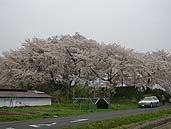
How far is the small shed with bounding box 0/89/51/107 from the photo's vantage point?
3447 cm

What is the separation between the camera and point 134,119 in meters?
22.0

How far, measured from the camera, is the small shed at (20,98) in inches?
1357

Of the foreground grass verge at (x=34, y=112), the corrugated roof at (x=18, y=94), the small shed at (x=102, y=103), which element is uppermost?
the corrugated roof at (x=18, y=94)

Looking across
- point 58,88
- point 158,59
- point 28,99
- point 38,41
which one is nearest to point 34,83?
point 58,88

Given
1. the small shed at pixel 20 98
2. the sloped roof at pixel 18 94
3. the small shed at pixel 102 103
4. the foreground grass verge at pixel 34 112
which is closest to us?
the foreground grass verge at pixel 34 112

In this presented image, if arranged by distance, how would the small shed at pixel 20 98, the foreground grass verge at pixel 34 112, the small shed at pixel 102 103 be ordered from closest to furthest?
the foreground grass verge at pixel 34 112 → the small shed at pixel 20 98 → the small shed at pixel 102 103

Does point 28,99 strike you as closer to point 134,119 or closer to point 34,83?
point 34,83

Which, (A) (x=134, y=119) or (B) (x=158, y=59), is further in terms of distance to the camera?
(B) (x=158, y=59)

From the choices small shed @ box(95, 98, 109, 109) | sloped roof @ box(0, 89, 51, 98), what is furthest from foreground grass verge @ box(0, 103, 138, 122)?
sloped roof @ box(0, 89, 51, 98)

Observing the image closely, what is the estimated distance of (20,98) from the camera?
1423 inches

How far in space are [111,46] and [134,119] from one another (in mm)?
32233

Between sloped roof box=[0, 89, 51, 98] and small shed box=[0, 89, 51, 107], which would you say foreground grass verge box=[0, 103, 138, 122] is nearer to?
small shed box=[0, 89, 51, 107]

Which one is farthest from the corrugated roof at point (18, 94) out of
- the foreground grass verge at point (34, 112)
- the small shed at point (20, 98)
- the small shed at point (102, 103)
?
the small shed at point (102, 103)

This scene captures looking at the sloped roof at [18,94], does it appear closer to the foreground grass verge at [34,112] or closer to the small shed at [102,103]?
the foreground grass verge at [34,112]
